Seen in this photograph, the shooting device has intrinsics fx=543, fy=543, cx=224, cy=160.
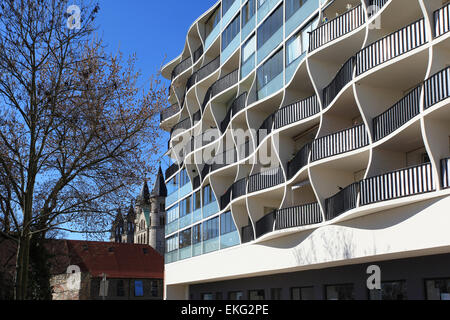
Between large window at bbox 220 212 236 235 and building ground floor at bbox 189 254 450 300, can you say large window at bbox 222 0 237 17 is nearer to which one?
large window at bbox 220 212 236 235

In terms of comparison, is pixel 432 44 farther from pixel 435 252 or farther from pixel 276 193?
pixel 276 193

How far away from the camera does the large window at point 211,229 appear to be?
36844mm

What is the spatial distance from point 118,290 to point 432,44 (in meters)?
66.4

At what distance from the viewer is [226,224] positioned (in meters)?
35.2

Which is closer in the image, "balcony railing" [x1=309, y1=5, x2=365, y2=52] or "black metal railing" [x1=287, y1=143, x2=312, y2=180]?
"balcony railing" [x1=309, y1=5, x2=365, y2=52]

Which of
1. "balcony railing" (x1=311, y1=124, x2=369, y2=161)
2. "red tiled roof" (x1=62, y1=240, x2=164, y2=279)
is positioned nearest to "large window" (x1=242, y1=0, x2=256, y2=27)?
"balcony railing" (x1=311, y1=124, x2=369, y2=161)

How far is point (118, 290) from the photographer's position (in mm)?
→ 76188

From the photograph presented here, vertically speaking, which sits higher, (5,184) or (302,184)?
(302,184)

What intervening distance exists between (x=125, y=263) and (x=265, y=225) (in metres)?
55.9

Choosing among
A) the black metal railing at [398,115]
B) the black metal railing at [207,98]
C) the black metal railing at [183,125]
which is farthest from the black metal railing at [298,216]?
the black metal railing at [183,125]

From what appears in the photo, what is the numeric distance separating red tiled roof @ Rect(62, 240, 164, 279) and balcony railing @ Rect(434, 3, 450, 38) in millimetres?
65235

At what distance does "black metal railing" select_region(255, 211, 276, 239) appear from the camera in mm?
27484
